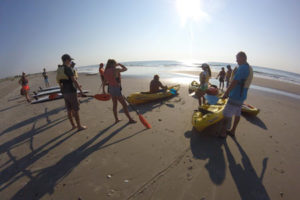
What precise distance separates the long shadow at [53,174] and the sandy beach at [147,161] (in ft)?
0.05

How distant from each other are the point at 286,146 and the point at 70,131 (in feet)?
21.7

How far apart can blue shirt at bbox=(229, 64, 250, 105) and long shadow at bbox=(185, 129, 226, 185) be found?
1.20 meters

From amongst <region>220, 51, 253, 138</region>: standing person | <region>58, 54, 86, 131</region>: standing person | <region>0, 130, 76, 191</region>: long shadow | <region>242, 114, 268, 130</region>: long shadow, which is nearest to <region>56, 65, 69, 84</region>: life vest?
<region>58, 54, 86, 131</region>: standing person

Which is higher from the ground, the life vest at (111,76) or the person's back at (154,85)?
the life vest at (111,76)

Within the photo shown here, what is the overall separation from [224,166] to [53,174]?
12.1ft

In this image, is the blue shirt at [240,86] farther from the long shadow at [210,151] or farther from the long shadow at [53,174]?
the long shadow at [53,174]

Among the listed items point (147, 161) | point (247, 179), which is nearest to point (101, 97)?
point (147, 161)

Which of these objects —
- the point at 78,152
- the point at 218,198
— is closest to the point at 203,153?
the point at 218,198

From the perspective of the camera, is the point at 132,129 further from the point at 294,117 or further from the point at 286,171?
the point at 294,117

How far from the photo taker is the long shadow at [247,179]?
238 centimetres

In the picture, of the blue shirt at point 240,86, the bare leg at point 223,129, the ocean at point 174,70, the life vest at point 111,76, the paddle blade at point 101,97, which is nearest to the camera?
the blue shirt at point 240,86

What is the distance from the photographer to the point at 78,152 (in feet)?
11.3

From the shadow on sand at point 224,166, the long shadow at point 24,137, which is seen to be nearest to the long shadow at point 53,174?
the long shadow at point 24,137

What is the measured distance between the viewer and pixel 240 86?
134 inches
